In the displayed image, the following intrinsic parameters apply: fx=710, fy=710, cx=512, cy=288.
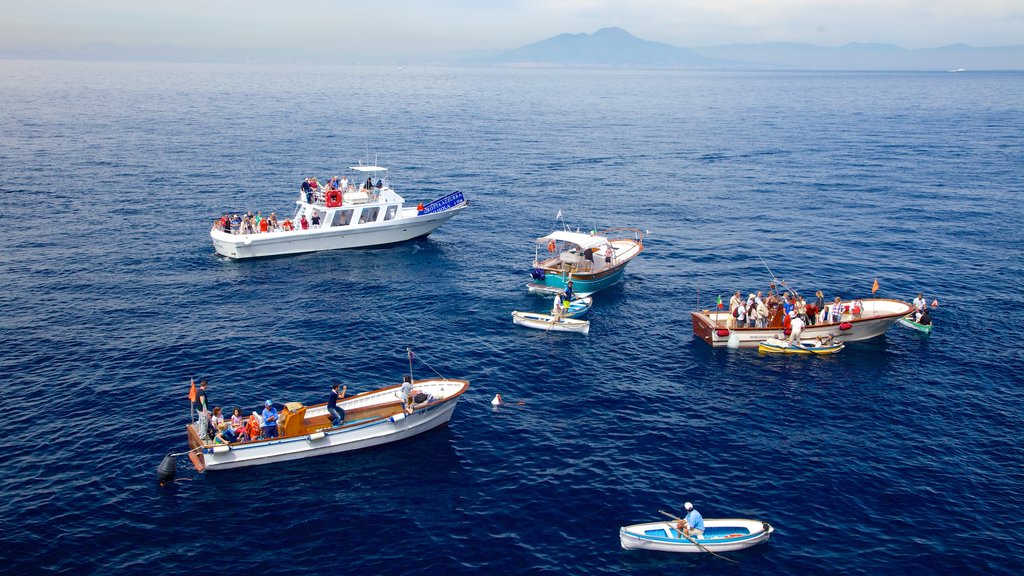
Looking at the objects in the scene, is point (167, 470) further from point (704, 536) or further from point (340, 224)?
point (340, 224)

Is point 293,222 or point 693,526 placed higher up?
point 293,222

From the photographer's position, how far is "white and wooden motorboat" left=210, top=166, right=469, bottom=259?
207 ft

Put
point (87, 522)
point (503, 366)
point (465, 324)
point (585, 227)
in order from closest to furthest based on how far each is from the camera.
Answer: point (87, 522) → point (503, 366) → point (465, 324) → point (585, 227)

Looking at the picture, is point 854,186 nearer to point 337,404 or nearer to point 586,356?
point 586,356

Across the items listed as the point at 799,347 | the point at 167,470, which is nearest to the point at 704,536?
the point at 799,347

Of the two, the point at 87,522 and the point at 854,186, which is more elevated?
the point at 854,186

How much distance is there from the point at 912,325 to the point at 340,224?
4784 centimetres

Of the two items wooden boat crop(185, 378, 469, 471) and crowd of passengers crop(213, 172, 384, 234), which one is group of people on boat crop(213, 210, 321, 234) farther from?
wooden boat crop(185, 378, 469, 471)

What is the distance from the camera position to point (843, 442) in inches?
1403

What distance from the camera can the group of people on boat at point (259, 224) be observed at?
63281 millimetres

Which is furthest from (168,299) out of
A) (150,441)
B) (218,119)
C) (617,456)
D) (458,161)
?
(218,119)

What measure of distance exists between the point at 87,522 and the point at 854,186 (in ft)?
312

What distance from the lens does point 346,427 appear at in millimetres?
33875

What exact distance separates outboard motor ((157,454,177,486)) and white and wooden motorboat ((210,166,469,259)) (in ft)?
108
